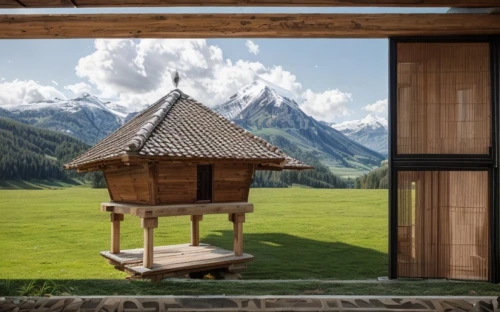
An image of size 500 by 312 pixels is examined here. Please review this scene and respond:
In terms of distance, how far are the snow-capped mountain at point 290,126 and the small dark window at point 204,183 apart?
3891 centimetres

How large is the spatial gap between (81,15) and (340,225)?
1144 cm

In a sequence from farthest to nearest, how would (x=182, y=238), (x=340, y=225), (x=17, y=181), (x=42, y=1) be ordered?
1. (x=17, y=181)
2. (x=340, y=225)
3. (x=182, y=238)
4. (x=42, y=1)

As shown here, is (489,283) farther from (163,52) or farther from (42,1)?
(163,52)

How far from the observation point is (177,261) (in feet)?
26.4

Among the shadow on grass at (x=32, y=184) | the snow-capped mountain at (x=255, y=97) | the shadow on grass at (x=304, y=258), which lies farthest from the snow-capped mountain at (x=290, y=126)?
the shadow on grass at (x=304, y=258)

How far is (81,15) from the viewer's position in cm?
565

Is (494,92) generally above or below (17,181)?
above

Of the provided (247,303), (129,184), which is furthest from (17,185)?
(247,303)

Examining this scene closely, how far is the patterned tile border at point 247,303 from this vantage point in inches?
186

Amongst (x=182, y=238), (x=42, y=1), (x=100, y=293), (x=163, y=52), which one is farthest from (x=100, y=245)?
(x=163, y=52)

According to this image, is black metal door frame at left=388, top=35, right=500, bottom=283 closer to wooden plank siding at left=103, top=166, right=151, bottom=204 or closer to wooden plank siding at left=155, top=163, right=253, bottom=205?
wooden plank siding at left=155, top=163, right=253, bottom=205

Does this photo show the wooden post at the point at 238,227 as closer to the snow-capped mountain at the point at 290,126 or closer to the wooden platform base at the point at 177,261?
the wooden platform base at the point at 177,261

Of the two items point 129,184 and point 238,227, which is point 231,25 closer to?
point 129,184

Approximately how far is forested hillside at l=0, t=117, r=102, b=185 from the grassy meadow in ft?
20.6
